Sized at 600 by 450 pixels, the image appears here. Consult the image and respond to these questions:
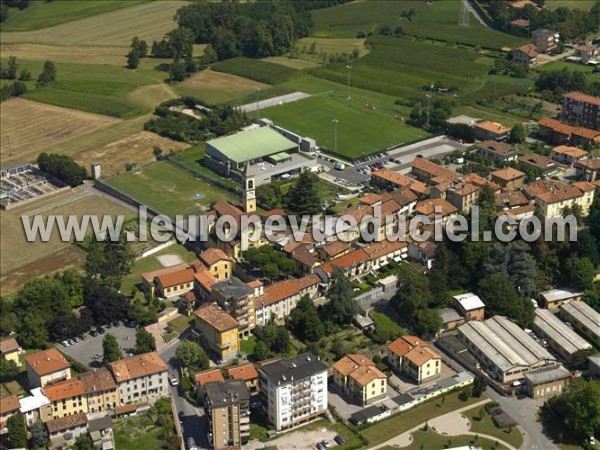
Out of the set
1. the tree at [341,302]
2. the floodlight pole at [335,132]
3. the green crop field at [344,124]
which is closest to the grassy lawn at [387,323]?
the tree at [341,302]

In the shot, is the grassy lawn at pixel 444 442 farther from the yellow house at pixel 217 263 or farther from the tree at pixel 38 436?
the yellow house at pixel 217 263

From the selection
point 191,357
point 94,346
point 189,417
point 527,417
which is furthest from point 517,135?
point 189,417

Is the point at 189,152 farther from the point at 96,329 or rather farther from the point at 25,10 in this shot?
the point at 25,10

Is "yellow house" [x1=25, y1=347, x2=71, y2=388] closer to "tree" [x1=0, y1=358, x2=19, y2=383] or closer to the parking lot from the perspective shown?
"tree" [x1=0, y1=358, x2=19, y2=383]

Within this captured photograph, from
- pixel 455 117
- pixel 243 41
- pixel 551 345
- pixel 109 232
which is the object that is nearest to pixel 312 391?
pixel 551 345

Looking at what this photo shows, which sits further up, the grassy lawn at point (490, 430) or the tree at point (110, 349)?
the tree at point (110, 349)
